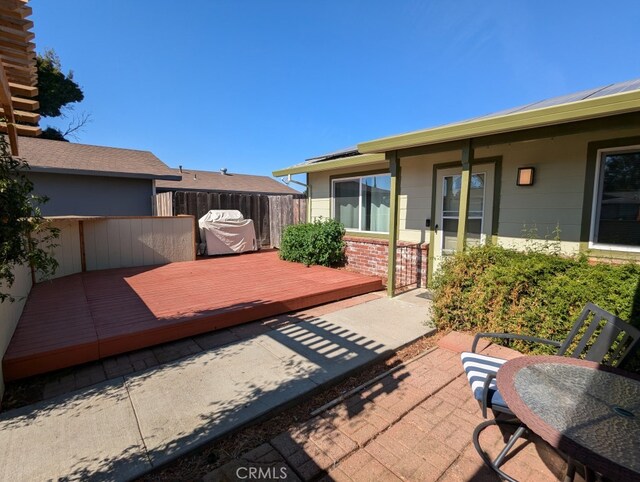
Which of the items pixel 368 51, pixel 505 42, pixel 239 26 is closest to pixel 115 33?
pixel 239 26

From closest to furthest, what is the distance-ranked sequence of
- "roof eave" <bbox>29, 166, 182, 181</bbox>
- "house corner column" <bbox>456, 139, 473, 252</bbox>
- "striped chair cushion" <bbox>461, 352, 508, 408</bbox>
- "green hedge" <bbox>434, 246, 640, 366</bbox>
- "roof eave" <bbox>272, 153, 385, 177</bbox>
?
1. "striped chair cushion" <bbox>461, 352, 508, 408</bbox>
2. "green hedge" <bbox>434, 246, 640, 366</bbox>
3. "house corner column" <bbox>456, 139, 473, 252</bbox>
4. "roof eave" <bbox>272, 153, 385, 177</bbox>
5. "roof eave" <bbox>29, 166, 182, 181</bbox>

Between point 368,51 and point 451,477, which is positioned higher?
point 368,51

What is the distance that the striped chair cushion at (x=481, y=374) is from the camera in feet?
6.42

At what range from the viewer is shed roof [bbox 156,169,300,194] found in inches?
684

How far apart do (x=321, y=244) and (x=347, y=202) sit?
1.25 metres

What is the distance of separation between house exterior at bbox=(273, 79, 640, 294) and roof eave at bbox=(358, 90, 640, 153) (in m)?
0.01

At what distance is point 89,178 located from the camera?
10305mm

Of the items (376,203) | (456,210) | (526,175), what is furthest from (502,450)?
(376,203)

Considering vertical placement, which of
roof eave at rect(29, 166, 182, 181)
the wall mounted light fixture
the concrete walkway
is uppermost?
roof eave at rect(29, 166, 182, 181)

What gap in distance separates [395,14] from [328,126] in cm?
A: 958

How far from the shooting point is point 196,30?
865 centimetres

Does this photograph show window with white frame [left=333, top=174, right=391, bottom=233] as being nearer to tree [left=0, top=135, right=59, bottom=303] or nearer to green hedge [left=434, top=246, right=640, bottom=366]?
green hedge [left=434, top=246, right=640, bottom=366]

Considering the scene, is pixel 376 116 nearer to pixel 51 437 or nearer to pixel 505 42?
pixel 505 42

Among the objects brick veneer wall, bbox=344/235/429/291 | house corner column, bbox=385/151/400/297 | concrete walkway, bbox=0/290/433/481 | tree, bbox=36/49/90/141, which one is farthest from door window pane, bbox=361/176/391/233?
tree, bbox=36/49/90/141
